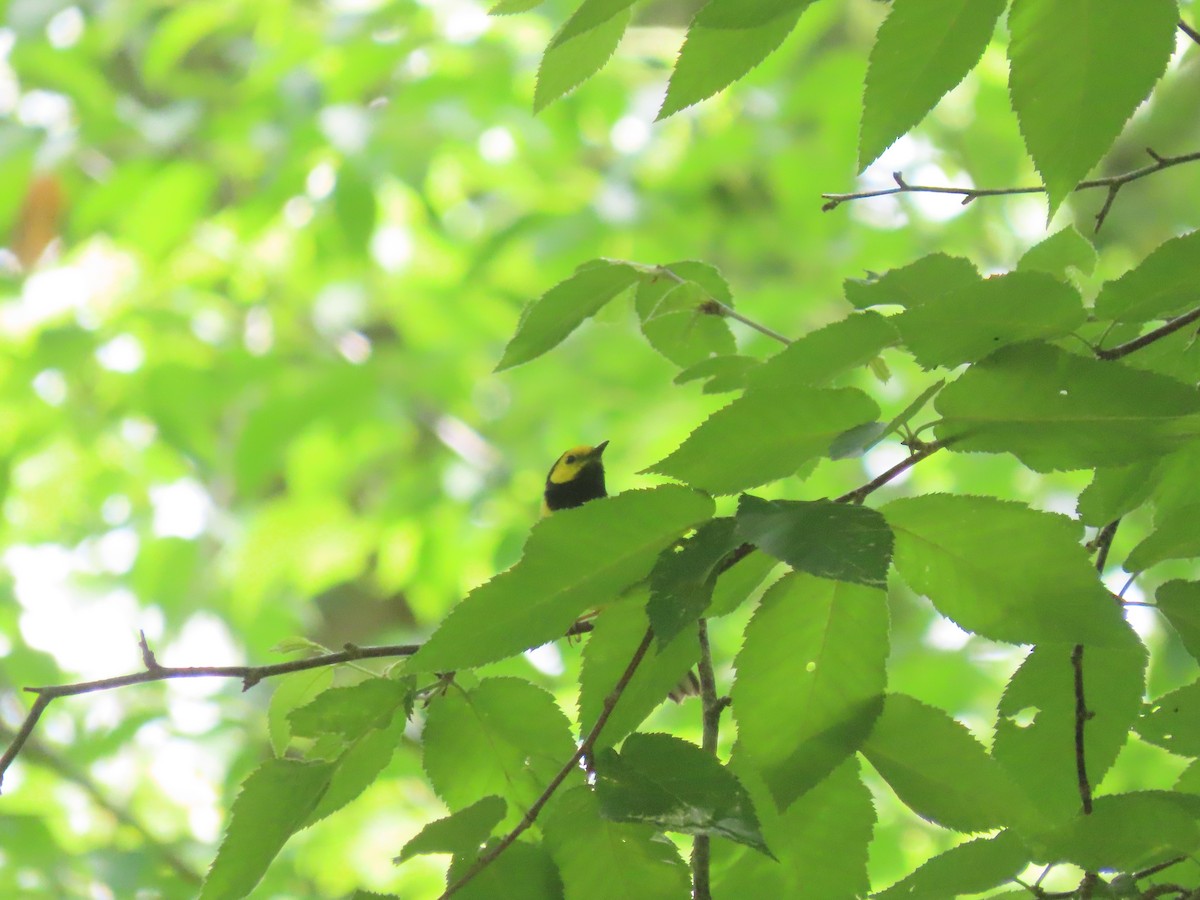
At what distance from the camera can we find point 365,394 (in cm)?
505

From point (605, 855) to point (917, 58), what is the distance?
695mm

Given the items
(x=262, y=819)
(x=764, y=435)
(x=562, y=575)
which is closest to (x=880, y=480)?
(x=764, y=435)

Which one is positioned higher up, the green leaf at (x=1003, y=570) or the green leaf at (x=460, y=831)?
the green leaf at (x=460, y=831)

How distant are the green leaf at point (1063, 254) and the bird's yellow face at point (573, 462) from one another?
2.34 metres

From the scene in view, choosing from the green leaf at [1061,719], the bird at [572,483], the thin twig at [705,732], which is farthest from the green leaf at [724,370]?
the bird at [572,483]

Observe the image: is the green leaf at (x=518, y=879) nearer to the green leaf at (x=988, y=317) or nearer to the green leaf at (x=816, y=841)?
the green leaf at (x=816, y=841)

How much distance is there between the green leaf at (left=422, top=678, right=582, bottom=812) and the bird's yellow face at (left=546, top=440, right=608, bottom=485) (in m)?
2.45

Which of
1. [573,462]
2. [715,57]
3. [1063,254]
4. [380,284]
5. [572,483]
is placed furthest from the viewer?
[380,284]

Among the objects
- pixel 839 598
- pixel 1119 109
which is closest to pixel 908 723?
pixel 839 598

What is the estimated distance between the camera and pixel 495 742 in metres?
1.06

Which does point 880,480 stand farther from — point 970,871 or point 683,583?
point 970,871

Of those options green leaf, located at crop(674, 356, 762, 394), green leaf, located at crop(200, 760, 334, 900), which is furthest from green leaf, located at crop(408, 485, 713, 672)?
green leaf, located at crop(674, 356, 762, 394)

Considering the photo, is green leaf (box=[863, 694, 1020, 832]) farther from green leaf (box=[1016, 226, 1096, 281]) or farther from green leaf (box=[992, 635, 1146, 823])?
green leaf (box=[1016, 226, 1096, 281])

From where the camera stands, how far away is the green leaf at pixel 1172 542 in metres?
0.99
